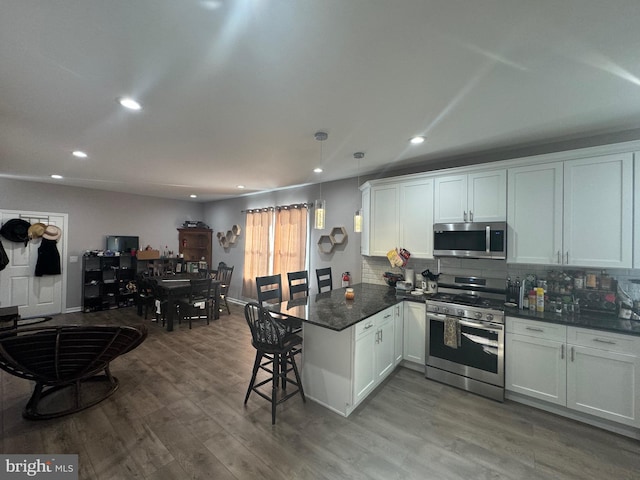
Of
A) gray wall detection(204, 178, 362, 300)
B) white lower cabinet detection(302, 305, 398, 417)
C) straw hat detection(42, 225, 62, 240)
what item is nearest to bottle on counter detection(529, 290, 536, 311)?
white lower cabinet detection(302, 305, 398, 417)

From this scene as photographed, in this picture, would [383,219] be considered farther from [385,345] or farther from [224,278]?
[224,278]

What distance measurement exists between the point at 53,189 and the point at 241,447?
6441 mm

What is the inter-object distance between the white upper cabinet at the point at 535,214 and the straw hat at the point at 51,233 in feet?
25.6

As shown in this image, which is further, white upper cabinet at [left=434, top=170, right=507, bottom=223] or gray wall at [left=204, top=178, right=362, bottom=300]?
gray wall at [left=204, top=178, right=362, bottom=300]

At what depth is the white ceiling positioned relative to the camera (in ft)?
4.02

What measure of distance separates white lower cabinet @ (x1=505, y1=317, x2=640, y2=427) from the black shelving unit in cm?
719

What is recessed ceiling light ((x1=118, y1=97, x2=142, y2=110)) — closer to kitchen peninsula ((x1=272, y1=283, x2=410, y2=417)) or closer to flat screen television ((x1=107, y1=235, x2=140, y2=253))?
kitchen peninsula ((x1=272, y1=283, x2=410, y2=417))

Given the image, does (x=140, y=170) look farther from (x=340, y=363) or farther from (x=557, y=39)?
(x=557, y=39)

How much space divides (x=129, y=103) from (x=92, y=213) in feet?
16.8

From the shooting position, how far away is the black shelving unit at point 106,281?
548cm

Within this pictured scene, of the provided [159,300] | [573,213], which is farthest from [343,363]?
[159,300]

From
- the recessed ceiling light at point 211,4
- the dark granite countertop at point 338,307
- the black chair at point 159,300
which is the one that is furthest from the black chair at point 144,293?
the recessed ceiling light at point 211,4

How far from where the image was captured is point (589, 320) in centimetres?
229

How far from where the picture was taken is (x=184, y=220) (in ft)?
23.6
